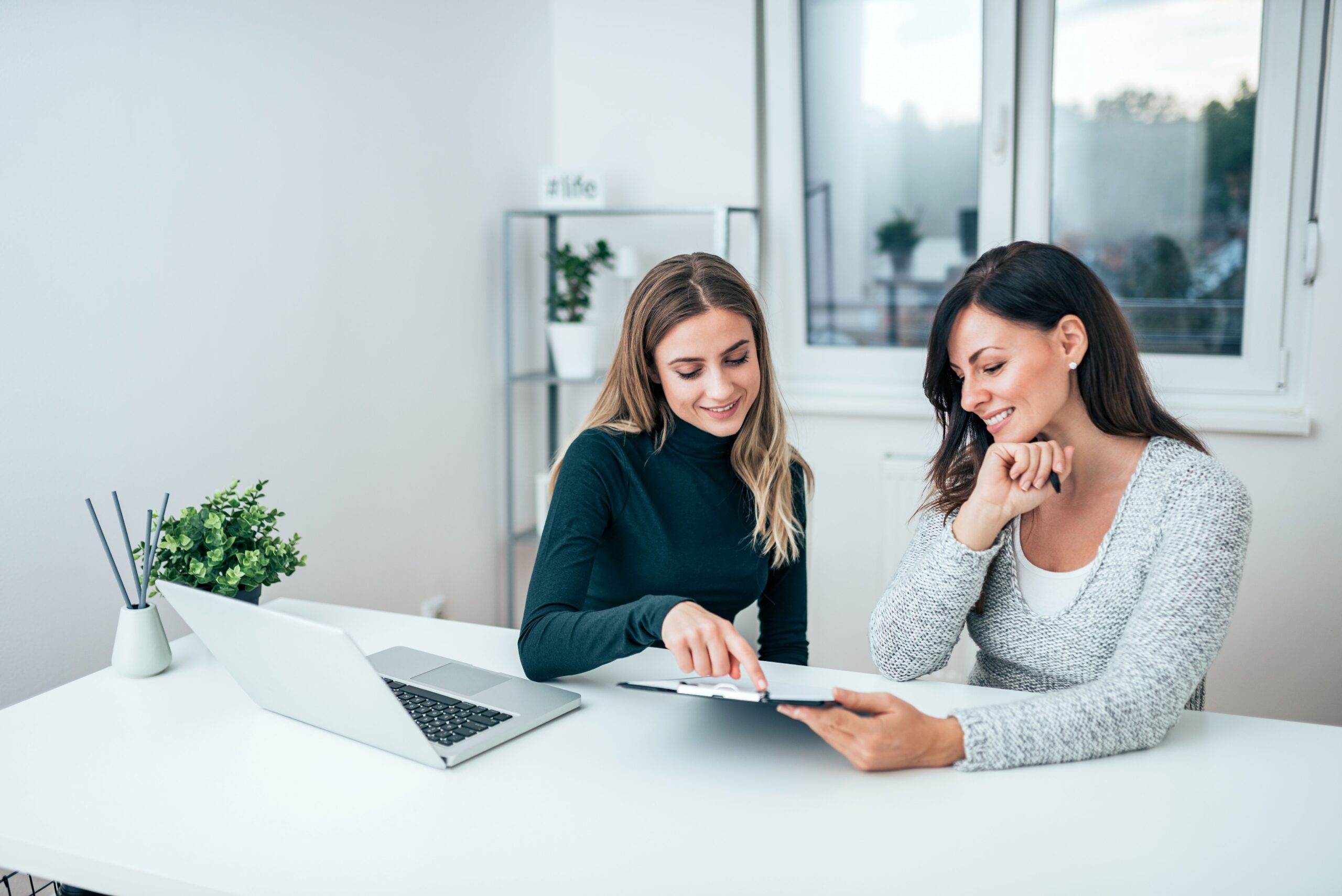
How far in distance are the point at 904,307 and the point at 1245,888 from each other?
7.38 ft

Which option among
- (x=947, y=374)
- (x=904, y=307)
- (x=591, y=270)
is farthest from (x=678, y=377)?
(x=904, y=307)

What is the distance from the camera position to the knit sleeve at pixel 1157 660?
103 cm

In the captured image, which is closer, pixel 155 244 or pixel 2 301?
pixel 2 301

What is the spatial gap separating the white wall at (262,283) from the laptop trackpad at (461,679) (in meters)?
0.78

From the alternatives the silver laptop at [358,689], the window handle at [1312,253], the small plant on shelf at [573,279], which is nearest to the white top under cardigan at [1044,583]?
the silver laptop at [358,689]

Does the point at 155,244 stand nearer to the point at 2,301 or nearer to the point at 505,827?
the point at 2,301

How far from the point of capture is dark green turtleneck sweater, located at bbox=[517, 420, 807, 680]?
4.50ft

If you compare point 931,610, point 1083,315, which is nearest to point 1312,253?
point 1083,315

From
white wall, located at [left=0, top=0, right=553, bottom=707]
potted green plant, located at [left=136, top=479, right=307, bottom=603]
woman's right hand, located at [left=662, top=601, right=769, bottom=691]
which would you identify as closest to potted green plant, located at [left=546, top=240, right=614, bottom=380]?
white wall, located at [left=0, top=0, right=553, bottom=707]

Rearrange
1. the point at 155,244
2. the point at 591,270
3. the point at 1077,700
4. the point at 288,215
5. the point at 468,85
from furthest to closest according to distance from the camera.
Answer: the point at 591,270 → the point at 468,85 → the point at 288,215 → the point at 155,244 → the point at 1077,700

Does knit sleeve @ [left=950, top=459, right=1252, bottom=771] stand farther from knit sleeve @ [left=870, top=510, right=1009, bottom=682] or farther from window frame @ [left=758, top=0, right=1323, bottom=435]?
window frame @ [left=758, top=0, right=1323, bottom=435]

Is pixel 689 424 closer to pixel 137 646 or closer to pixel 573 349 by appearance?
pixel 137 646

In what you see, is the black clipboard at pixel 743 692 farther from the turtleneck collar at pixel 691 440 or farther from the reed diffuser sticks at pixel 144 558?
the reed diffuser sticks at pixel 144 558

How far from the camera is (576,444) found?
4.78ft
